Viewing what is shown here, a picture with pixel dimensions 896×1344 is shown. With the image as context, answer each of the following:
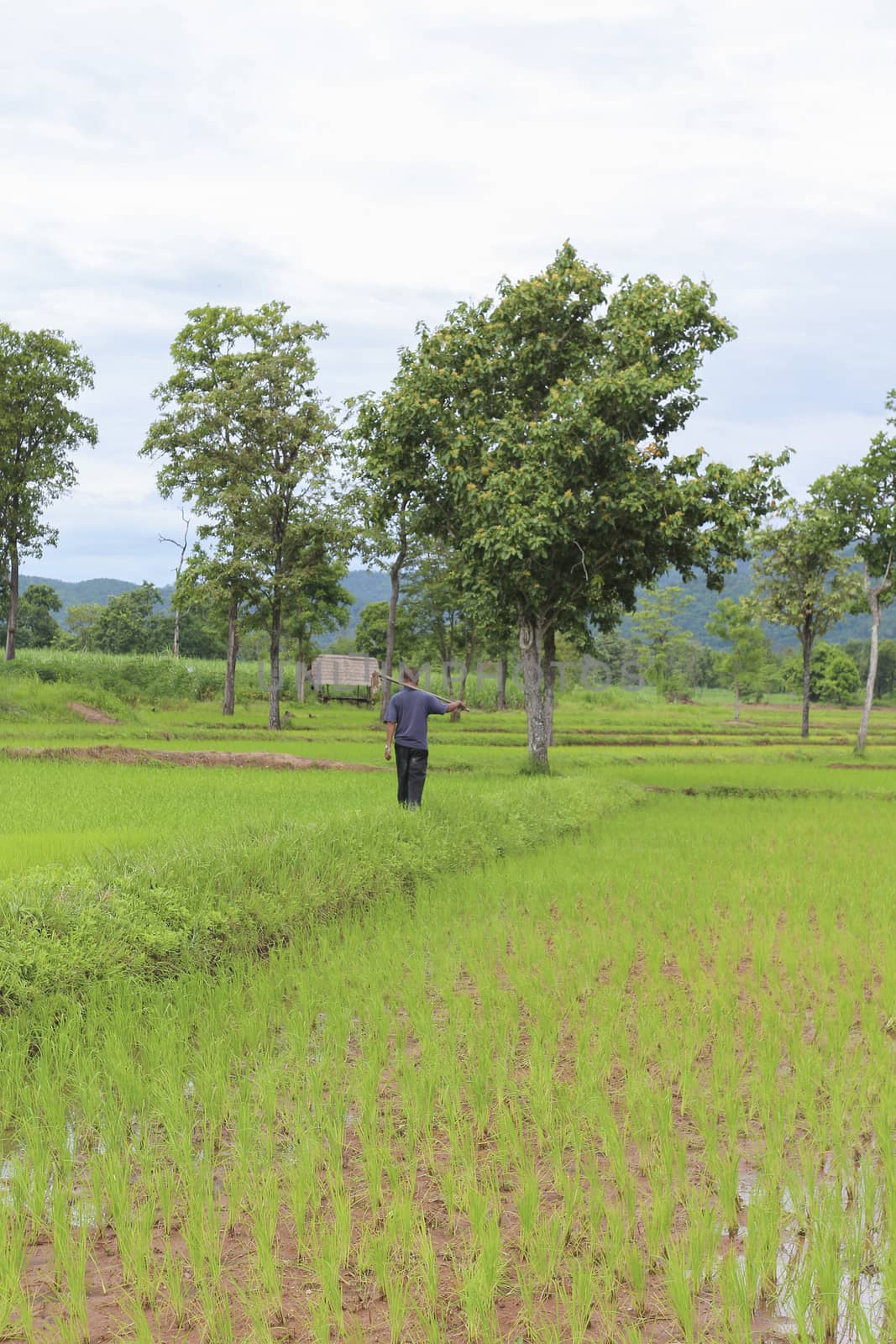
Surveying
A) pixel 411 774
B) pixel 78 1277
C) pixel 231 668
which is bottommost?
pixel 78 1277

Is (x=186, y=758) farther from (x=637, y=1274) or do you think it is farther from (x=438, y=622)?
(x=438, y=622)

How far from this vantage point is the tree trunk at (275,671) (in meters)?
37.2

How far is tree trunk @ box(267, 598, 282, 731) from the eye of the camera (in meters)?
37.2

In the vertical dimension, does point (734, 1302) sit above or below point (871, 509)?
below

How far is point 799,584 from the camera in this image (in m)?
48.4

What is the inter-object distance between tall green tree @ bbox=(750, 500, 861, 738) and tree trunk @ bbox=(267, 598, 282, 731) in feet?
75.3

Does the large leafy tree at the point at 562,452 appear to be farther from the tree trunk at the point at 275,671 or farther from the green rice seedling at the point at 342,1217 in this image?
the green rice seedling at the point at 342,1217

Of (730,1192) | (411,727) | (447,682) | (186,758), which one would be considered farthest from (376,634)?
(730,1192)

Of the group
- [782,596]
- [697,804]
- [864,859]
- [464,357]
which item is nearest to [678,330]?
[464,357]

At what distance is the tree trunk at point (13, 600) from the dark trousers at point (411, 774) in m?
29.4

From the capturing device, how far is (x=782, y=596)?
160 feet

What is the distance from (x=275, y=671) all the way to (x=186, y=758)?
13422 mm

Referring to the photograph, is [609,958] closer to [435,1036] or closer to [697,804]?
[435,1036]

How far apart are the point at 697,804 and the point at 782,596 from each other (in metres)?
32.0
